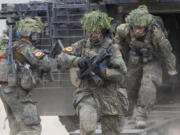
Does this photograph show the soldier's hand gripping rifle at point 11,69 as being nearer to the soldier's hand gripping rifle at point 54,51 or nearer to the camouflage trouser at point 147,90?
the soldier's hand gripping rifle at point 54,51

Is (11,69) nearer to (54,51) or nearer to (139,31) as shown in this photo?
(54,51)

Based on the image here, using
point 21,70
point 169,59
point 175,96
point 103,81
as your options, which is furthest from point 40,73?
point 175,96

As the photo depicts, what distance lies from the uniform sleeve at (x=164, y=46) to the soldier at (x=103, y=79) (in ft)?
4.87

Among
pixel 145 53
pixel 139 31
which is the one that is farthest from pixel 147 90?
pixel 139 31

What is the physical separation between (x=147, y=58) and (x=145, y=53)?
9 cm

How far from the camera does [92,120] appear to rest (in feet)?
27.6

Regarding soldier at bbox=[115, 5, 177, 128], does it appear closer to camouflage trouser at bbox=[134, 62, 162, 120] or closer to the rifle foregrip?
camouflage trouser at bbox=[134, 62, 162, 120]

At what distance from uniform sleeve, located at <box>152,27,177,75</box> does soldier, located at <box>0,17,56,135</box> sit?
158 cm

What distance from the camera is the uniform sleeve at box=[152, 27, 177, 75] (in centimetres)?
1007

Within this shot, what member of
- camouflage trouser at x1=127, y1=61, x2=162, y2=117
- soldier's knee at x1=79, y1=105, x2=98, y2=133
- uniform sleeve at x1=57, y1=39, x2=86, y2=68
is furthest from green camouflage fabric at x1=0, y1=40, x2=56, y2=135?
camouflage trouser at x1=127, y1=61, x2=162, y2=117

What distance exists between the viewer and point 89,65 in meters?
8.45

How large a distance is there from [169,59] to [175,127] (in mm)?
1290

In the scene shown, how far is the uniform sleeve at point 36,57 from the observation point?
9273 millimetres

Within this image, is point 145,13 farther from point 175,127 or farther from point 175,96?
point 175,96
